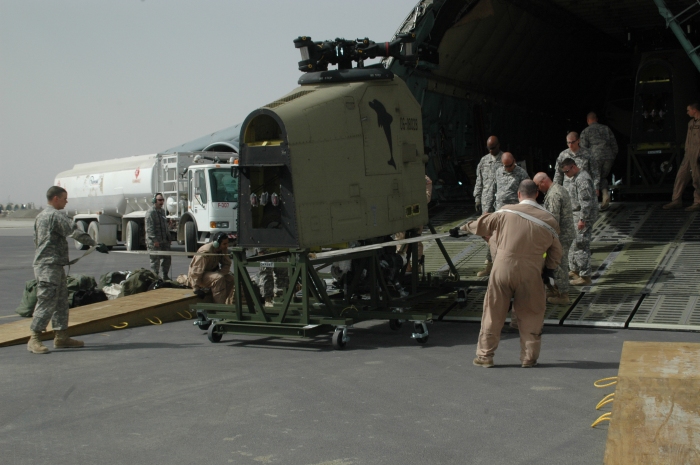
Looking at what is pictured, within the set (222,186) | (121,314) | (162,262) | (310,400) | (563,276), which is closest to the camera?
(310,400)

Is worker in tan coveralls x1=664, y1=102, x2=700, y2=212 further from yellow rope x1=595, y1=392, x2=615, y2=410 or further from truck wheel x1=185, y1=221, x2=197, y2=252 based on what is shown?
truck wheel x1=185, y1=221, x2=197, y2=252

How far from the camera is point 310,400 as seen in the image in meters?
6.18

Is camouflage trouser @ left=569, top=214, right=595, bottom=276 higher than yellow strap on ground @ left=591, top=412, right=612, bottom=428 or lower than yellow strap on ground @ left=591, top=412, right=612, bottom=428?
higher

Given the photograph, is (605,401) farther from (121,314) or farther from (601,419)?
(121,314)

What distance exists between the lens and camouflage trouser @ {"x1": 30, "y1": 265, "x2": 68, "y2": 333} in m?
8.51

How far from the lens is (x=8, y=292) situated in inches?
544

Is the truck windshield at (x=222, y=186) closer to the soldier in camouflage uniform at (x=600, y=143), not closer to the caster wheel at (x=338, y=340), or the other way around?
the soldier in camouflage uniform at (x=600, y=143)

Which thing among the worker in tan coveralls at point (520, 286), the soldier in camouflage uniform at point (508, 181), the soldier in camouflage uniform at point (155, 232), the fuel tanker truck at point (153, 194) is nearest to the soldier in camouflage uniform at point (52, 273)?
the worker in tan coveralls at point (520, 286)

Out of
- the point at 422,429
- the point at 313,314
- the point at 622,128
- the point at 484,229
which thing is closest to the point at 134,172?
the point at 622,128

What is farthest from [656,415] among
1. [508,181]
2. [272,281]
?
[272,281]

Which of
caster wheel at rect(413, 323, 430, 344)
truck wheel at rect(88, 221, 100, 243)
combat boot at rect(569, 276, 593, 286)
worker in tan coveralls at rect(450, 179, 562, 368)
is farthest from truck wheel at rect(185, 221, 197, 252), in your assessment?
worker in tan coveralls at rect(450, 179, 562, 368)

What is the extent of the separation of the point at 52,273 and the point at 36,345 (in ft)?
2.65

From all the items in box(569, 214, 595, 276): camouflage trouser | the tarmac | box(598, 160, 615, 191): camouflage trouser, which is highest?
box(598, 160, 615, 191): camouflage trouser

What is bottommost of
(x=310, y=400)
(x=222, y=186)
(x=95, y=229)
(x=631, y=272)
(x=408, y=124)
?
(x=310, y=400)
